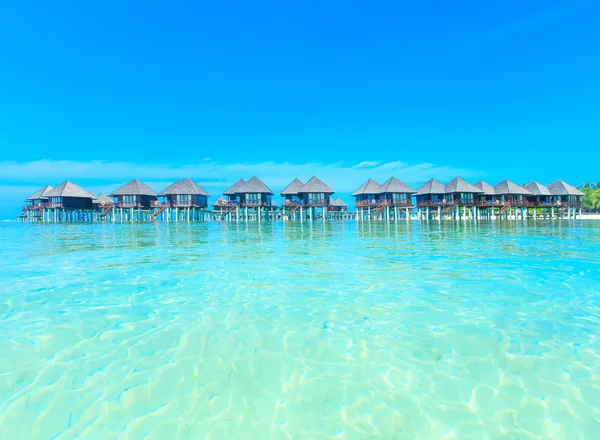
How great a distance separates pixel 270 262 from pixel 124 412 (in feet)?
23.4

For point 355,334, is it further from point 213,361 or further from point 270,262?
point 270,262

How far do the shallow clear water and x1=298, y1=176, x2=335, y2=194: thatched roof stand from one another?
40.9 metres

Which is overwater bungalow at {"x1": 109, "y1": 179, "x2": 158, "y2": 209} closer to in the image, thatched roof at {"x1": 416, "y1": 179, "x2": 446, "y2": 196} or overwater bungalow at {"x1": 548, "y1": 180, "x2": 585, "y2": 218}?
thatched roof at {"x1": 416, "y1": 179, "x2": 446, "y2": 196}

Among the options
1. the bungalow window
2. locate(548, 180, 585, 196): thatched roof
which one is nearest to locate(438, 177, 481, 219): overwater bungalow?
locate(548, 180, 585, 196): thatched roof

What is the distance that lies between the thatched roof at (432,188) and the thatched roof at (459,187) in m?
0.67

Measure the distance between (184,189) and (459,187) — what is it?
36.7m

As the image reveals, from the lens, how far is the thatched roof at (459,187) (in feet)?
159

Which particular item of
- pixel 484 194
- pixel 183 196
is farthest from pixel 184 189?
pixel 484 194

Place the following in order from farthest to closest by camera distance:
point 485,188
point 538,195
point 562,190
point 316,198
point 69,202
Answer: point 538,195, point 562,190, point 485,188, point 69,202, point 316,198

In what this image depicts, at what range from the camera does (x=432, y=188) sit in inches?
1992

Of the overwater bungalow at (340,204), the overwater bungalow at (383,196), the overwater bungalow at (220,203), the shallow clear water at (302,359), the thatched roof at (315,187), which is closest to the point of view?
the shallow clear water at (302,359)

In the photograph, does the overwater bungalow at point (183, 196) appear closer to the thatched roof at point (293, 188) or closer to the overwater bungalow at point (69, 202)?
the thatched roof at point (293, 188)

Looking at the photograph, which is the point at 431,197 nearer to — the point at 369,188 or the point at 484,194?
the point at 484,194

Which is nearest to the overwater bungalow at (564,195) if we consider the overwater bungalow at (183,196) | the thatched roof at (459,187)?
the thatched roof at (459,187)
